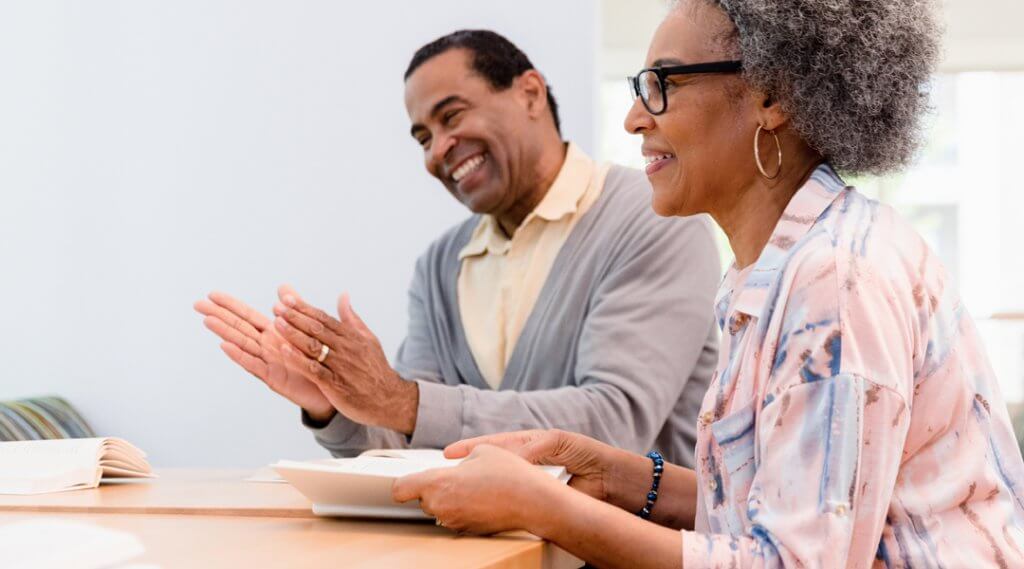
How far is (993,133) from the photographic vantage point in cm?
548

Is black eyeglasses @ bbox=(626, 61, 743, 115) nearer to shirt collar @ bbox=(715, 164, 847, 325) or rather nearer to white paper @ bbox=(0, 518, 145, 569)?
shirt collar @ bbox=(715, 164, 847, 325)

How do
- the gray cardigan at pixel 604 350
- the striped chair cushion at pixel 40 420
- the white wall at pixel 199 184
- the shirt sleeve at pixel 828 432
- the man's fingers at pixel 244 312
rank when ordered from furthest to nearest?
the white wall at pixel 199 184 → the striped chair cushion at pixel 40 420 → the gray cardigan at pixel 604 350 → the man's fingers at pixel 244 312 → the shirt sleeve at pixel 828 432

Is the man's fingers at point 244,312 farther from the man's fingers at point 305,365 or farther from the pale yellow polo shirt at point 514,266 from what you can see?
the pale yellow polo shirt at point 514,266

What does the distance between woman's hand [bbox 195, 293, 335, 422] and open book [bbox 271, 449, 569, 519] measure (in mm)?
537

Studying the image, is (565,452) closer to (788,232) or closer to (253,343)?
(788,232)

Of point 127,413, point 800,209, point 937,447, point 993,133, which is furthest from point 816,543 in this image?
point 993,133

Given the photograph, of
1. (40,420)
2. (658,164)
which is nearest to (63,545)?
(658,164)

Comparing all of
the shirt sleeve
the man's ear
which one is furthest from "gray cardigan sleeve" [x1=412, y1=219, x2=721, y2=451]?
the shirt sleeve

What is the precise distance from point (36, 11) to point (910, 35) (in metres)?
2.67

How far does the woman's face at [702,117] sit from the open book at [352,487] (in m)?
0.37

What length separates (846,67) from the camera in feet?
4.06

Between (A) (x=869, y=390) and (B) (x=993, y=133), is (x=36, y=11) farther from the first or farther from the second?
(B) (x=993, y=133)

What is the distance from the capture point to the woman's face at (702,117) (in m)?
1.32

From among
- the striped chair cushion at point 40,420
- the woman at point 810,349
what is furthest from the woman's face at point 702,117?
the striped chair cushion at point 40,420
